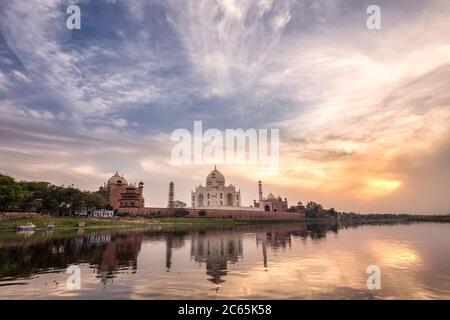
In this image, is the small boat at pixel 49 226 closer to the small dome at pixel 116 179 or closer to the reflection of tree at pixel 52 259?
the reflection of tree at pixel 52 259

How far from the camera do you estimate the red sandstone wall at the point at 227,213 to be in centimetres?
9828

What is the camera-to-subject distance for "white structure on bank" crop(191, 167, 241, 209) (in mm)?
135875

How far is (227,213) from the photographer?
393ft

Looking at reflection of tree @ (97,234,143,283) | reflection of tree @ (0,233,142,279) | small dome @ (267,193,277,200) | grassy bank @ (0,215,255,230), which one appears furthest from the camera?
small dome @ (267,193,277,200)

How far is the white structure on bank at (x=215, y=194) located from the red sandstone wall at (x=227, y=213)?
1305cm

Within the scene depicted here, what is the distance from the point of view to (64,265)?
74.8ft

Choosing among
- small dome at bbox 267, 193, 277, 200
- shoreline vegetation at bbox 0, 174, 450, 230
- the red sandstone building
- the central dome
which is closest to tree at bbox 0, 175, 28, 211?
shoreline vegetation at bbox 0, 174, 450, 230

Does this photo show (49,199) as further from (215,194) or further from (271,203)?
(271,203)

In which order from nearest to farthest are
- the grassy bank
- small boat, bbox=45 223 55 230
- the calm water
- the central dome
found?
the calm water
small boat, bbox=45 223 55 230
the grassy bank
the central dome

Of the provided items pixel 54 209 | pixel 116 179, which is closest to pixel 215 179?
pixel 116 179

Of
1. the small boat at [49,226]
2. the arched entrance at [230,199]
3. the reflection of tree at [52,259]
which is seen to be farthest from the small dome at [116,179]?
the reflection of tree at [52,259]

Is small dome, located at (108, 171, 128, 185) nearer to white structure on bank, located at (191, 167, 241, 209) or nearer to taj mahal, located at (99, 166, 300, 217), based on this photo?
taj mahal, located at (99, 166, 300, 217)

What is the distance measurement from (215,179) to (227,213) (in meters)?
23.8
